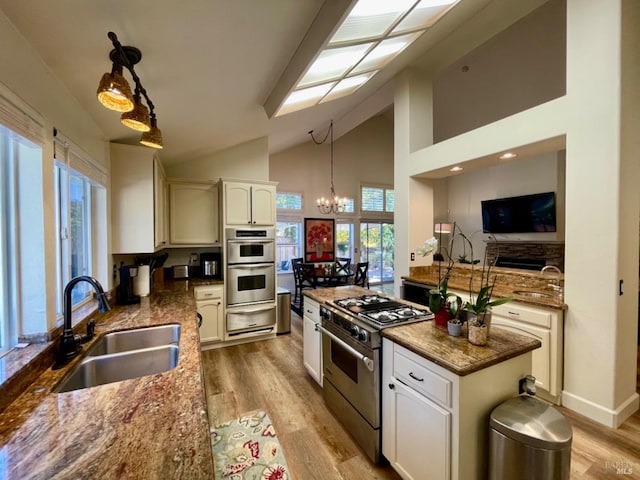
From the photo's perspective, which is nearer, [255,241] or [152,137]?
[152,137]

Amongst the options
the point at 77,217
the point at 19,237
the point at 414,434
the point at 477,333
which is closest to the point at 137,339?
the point at 19,237

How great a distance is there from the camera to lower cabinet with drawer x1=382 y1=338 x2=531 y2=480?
1.25 metres

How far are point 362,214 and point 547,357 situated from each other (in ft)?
18.6

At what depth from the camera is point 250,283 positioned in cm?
364

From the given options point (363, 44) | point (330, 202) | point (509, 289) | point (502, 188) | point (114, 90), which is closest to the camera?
point (114, 90)

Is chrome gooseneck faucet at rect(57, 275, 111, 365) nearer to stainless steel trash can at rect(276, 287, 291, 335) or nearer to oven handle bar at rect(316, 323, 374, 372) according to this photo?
oven handle bar at rect(316, 323, 374, 372)

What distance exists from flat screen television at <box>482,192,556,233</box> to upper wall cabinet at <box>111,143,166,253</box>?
6.56 m

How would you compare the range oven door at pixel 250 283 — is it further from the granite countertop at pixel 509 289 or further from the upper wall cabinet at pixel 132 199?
the granite countertop at pixel 509 289

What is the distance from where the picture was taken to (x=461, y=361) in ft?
4.10

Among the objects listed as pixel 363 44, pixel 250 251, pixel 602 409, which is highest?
pixel 363 44

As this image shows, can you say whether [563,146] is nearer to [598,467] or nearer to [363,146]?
[598,467]

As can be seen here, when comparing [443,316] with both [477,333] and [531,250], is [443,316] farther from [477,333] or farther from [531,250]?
[531,250]

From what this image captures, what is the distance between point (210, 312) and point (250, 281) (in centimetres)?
62

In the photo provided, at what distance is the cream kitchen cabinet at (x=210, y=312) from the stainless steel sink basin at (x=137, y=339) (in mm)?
1471
